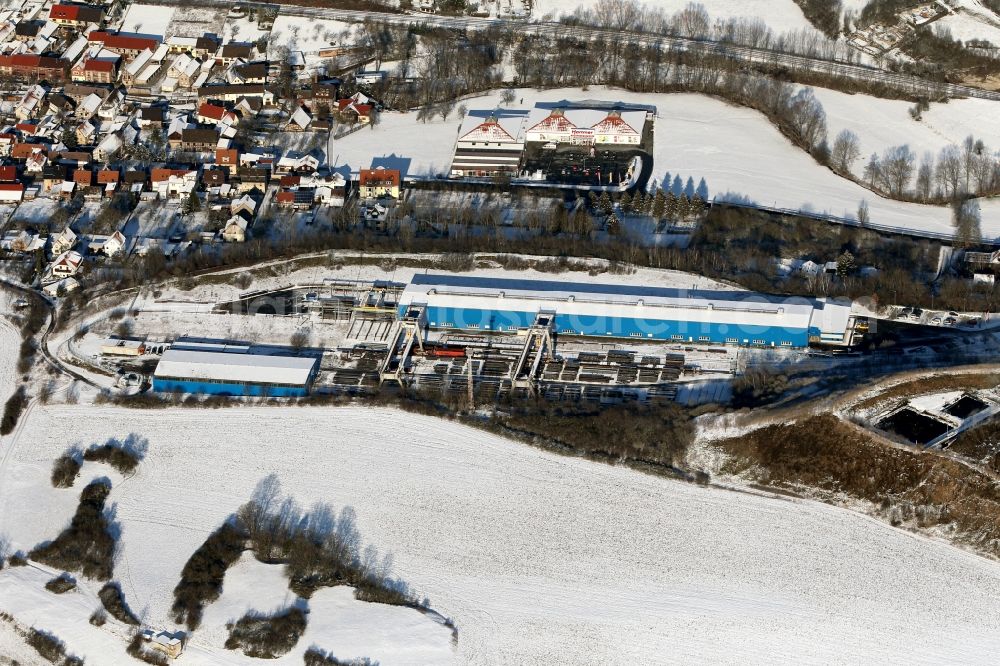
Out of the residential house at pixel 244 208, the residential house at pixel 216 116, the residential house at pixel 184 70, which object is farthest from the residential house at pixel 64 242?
the residential house at pixel 184 70

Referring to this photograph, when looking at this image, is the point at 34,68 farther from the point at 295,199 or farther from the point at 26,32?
the point at 295,199

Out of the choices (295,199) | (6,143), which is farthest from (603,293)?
(6,143)

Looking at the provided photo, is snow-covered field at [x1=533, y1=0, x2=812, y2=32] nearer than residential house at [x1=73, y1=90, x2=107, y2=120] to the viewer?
No

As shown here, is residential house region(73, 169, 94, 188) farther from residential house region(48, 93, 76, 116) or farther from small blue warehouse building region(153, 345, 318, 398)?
small blue warehouse building region(153, 345, 318, 398)

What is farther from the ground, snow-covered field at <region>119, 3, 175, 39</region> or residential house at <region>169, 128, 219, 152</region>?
snow-covered field at <region>119, 3, 175, 39</region>

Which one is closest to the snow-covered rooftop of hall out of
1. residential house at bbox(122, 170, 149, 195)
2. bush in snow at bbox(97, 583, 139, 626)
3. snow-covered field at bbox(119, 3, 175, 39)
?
residential house at bbox(122, 170, 149, 195)

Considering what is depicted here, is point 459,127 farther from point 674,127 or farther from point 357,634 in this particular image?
point 357,634

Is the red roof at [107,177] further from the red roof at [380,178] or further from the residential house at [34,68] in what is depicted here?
the residential house at [34,68]
